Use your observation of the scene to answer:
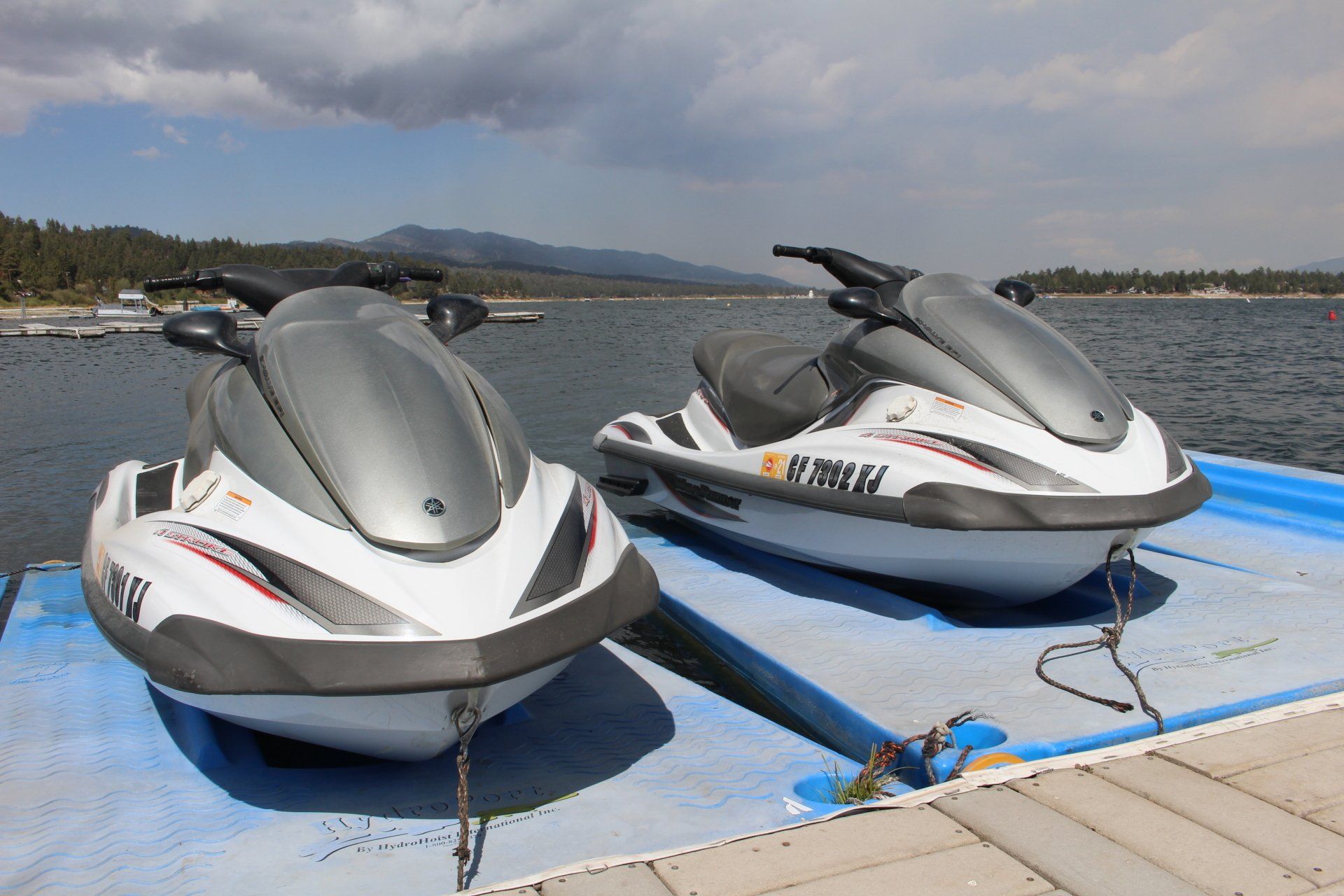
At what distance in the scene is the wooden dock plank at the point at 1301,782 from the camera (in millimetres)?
2314

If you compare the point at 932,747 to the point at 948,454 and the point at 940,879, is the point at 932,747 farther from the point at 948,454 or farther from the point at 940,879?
the point at 948,454

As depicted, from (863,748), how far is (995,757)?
54 cm

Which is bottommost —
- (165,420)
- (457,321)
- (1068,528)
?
(165,420)

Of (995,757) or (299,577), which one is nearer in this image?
(299,577)

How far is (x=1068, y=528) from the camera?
12.1 feet

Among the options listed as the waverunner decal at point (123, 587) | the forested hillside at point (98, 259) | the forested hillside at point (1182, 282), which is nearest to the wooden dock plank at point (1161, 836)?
the waverunner decal at point (123, 587)

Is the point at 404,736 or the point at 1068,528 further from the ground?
the point at 1068,528

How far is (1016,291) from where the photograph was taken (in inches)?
207

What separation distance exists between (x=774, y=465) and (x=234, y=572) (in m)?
2.97

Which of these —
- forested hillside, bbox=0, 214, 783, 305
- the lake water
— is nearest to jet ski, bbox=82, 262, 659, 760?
the lake water

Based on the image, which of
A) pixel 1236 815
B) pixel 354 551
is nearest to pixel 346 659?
pixel 354 551

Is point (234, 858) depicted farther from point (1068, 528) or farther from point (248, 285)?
point (1068, 528)

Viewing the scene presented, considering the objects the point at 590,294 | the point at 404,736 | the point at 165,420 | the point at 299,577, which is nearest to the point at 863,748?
the point at 404,736

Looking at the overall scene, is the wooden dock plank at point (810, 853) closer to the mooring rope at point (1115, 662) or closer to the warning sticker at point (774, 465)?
the mooring rope at point (1115, 662)
